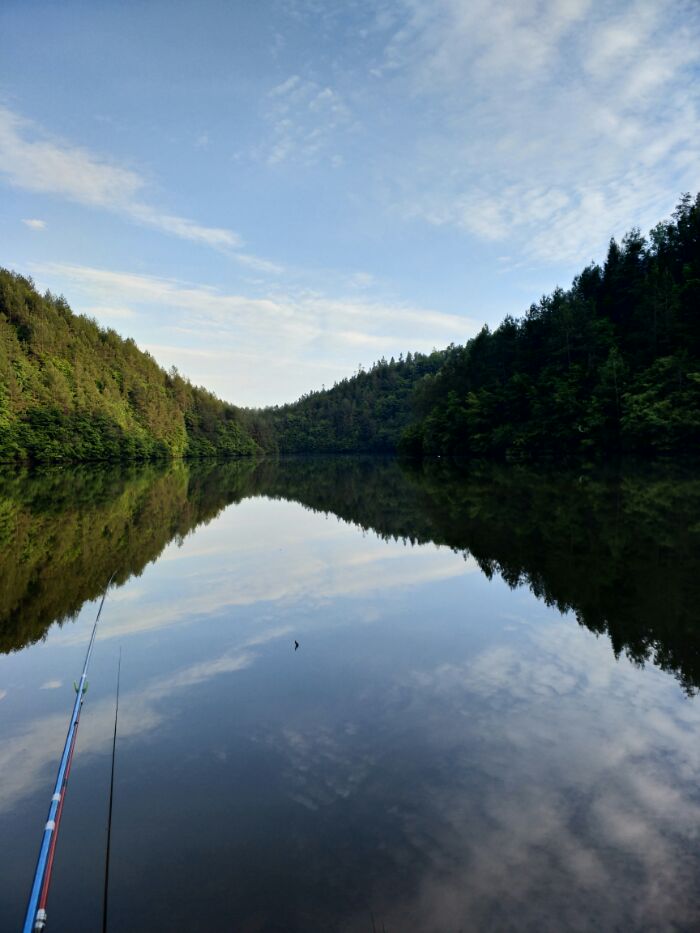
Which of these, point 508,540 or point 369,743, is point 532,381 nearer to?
point 508,540

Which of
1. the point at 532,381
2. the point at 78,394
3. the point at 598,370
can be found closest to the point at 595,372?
the point at 598,370

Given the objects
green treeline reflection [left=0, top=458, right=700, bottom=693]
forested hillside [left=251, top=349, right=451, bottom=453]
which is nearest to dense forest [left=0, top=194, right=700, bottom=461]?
green treeline reflection [left=0, top=458, right=700, bottom=693]

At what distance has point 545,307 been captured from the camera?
69.8 meters

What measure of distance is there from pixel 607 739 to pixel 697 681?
1971 millimetres

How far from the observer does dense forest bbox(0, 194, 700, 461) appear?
52969 mm

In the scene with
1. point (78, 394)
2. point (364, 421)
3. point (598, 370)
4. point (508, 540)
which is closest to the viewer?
point (508, 540)

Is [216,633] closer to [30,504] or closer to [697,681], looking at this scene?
[697,681]

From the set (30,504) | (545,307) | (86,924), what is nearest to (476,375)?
(545,307)

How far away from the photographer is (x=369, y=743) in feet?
17.3

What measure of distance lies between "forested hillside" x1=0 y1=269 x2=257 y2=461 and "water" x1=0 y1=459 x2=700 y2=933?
226 feet

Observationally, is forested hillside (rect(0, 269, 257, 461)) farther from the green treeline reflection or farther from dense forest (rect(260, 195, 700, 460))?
dense forest (rect(260, 195, 700, 460))

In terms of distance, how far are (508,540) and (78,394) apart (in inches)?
3421

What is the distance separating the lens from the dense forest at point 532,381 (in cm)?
5297

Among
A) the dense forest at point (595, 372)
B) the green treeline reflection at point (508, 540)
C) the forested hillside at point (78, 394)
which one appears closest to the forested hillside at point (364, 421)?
the forested hillside at point (78, 394)
